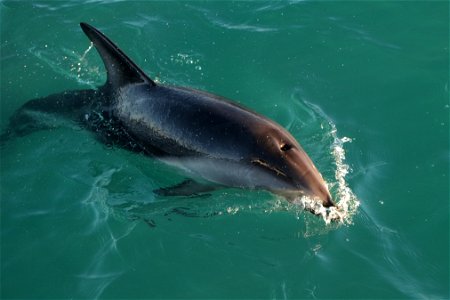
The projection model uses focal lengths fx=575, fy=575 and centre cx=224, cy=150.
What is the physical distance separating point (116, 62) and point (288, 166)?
3120mm

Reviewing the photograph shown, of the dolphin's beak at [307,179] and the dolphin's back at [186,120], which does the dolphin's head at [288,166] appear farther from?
the dolphin's back at [186,120]

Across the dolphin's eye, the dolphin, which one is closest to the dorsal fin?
the dolphin

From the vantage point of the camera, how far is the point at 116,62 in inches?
335

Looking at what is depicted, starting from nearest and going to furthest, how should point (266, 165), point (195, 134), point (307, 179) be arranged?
point (307, 179) < point (266, 165) < point (195, 134)

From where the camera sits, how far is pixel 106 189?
851 cm

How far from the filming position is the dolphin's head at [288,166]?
704 cm

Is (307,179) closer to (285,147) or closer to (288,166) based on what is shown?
(288,166)

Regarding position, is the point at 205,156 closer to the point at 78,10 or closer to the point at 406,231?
the point at 406,231

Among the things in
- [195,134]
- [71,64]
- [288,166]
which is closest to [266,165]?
[288,166]

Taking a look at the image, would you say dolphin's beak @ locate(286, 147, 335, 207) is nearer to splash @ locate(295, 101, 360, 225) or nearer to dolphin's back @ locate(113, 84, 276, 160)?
splash @ locate(295, 101, 360, 225)

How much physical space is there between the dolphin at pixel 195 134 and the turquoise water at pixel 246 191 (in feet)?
0.94

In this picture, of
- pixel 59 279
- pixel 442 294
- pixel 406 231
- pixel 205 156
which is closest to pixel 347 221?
pixel 406 231

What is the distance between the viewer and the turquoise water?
23.6 ft

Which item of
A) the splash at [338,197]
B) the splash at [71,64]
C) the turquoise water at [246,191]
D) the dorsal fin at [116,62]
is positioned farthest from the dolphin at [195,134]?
the splash at [71,64]
